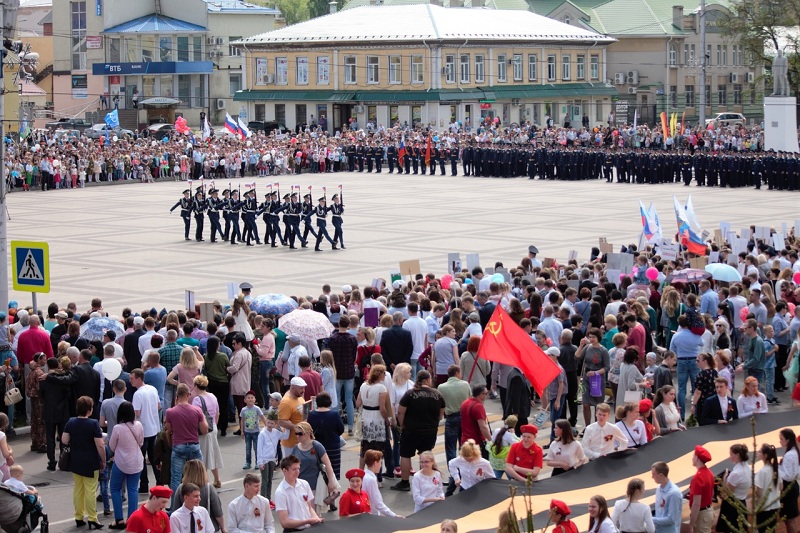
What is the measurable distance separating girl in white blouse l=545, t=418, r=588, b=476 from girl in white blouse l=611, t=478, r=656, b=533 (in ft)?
5.51

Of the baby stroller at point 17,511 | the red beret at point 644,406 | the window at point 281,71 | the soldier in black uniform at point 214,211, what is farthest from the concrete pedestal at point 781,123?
the baby stroller at point 17,511

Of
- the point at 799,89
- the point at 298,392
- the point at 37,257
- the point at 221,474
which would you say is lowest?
the point at 221,474

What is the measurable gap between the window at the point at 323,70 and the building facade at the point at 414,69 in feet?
0.17

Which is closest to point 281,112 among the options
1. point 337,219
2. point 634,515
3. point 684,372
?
point 337,219

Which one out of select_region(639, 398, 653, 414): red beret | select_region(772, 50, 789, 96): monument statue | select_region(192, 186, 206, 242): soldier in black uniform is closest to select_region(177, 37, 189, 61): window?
select_region(772, 50, 789, 96): monument statue

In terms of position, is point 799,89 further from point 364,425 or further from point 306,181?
point 364,425

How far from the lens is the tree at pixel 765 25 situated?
69062mm

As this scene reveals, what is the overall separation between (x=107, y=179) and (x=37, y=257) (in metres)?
33.0

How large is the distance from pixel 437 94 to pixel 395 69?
10.1 ft

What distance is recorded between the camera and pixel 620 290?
19797 mm

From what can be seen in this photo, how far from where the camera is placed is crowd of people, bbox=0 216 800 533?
10953mm

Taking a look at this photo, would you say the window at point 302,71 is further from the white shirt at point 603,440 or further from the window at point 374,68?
the white shirt at point 603,440

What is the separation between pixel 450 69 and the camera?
217 ft

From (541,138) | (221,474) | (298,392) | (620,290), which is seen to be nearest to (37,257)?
(221,474)
